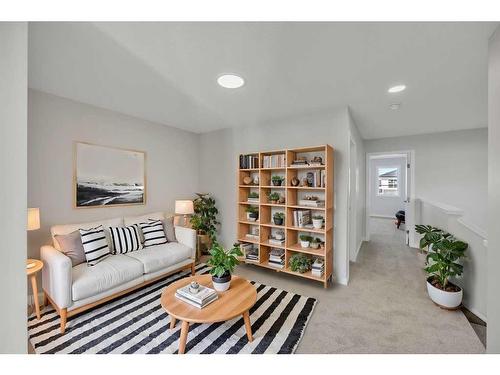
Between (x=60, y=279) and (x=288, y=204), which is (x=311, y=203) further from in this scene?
(x=60, y=279)

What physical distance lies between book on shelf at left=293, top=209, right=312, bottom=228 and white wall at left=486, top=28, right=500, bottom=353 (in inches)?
65.0

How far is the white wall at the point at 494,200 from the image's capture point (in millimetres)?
1301

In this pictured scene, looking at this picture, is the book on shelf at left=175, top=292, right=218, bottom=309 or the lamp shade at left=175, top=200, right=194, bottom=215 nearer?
the book on shelf at left=175, top=292, right=218, bottom=309

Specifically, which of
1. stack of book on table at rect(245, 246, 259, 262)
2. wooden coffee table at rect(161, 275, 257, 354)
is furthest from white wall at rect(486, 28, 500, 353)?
stack of book on table at rect(245, 246, 259, 262)

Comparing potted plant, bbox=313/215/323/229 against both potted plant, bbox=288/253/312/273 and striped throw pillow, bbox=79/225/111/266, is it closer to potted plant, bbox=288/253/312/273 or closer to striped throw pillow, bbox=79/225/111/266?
potted plant, bbox=288/253/312/273

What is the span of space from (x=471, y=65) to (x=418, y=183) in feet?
10.4

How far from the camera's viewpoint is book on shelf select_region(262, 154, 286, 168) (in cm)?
295

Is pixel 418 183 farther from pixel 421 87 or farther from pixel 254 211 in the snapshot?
pixel 254 211

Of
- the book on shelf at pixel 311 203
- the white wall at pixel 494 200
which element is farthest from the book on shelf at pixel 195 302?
the white wall at pixel 494 200

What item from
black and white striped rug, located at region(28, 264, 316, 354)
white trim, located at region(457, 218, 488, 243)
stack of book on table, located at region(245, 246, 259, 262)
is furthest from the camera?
stack of book on table, located at region(245, 246, 259, 262)

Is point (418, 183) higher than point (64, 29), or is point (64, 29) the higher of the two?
point (64, 29)

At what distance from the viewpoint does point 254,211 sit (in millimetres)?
3291

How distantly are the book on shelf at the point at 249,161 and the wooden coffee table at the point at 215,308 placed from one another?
174 centimetres

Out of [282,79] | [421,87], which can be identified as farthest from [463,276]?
[282,79]
